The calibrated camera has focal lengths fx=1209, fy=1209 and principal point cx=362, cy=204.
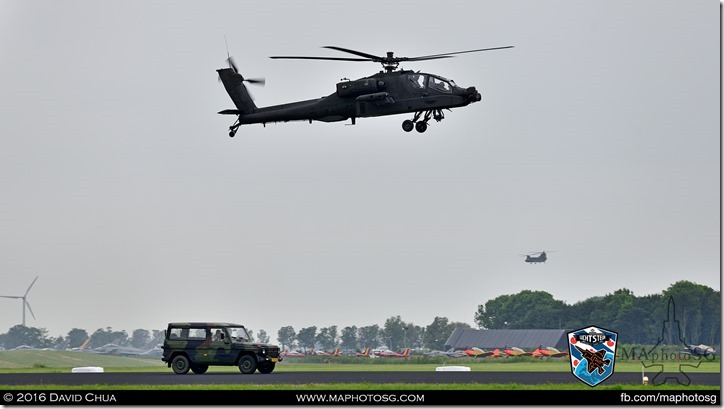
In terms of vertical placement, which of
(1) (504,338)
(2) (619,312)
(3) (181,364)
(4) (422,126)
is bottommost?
(3) (181,364)

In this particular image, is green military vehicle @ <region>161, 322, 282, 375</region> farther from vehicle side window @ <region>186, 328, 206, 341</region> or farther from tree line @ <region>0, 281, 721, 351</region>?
tree line @ <region>0, 281, 721, 351</region>

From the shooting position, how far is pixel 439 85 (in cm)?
5334

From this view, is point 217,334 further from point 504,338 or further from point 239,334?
point 504,338

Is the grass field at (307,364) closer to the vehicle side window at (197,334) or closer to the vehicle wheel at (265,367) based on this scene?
the vehicle wheel at (265,367)

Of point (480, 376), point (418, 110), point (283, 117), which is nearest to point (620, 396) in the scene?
point (480, 376)

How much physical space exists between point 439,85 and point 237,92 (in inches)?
432

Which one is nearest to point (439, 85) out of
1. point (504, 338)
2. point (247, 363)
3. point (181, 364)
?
point (247, 363)

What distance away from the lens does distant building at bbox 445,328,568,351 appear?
348 ft

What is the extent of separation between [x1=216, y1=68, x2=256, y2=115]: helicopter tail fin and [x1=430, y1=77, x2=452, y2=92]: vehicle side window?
9.40m

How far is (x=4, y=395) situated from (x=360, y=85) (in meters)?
22.5

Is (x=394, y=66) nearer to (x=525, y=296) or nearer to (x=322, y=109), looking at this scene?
(x=322, y=109)

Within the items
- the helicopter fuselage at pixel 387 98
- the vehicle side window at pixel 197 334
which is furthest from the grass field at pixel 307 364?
the helicopter fuselage at pixel 387 98

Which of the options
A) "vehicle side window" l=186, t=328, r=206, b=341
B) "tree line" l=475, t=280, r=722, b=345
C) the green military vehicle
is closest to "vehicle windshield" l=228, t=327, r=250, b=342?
the green military vehicle

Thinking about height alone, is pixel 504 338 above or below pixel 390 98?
below
